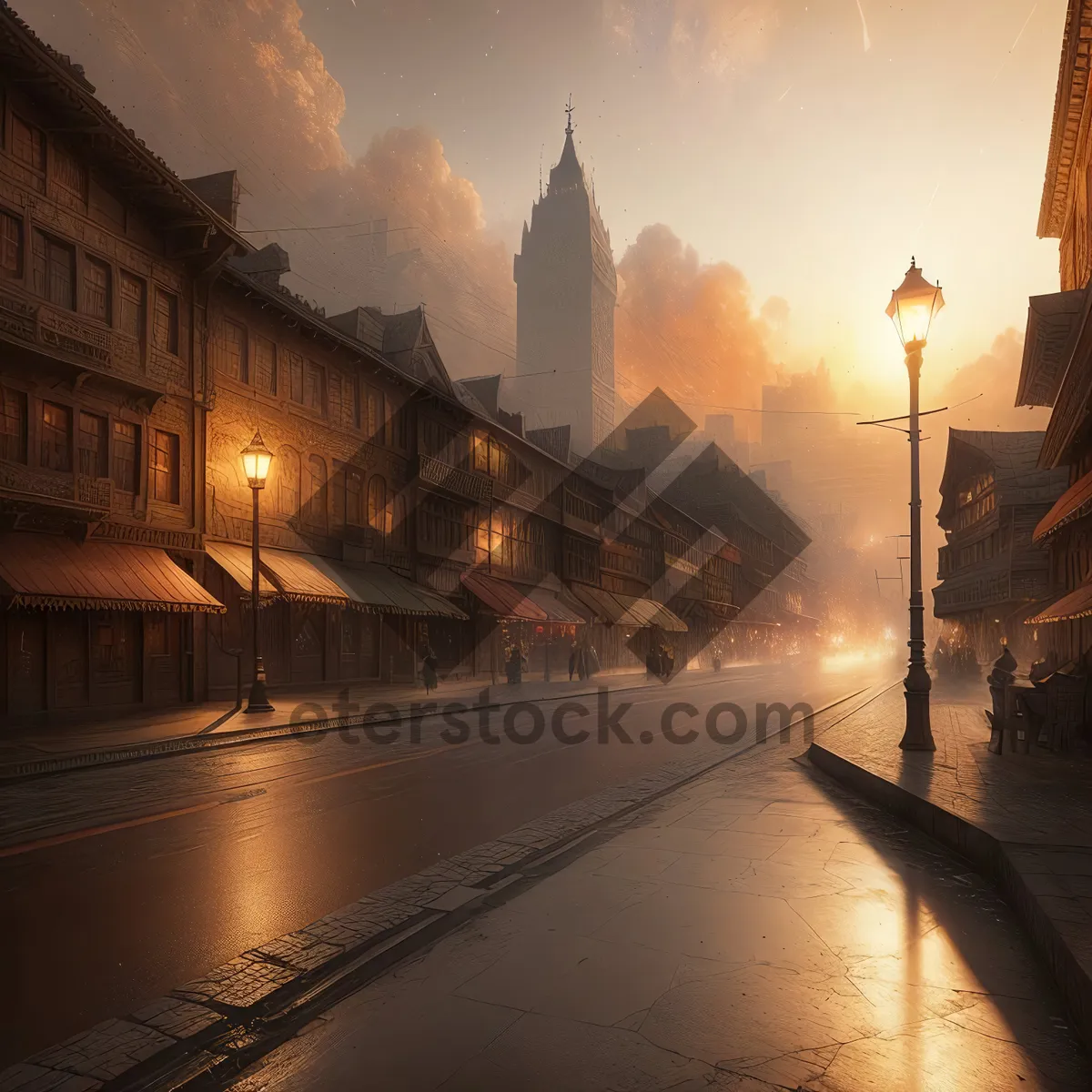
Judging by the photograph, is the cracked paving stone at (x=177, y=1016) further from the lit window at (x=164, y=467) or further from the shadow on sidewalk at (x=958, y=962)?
the lit window at (x=164, y=467)

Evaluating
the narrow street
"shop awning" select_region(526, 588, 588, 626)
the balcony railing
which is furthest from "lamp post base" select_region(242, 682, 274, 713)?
"shop awning" select_region(526, 588, 588, 626)

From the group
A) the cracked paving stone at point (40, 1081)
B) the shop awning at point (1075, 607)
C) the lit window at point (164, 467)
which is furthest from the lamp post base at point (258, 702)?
the cracked paving stone at point (40, 1081)

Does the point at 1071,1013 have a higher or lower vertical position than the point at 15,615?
lower

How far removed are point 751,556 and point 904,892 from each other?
91.8 meters

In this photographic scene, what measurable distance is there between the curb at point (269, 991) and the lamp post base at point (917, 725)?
303 inches

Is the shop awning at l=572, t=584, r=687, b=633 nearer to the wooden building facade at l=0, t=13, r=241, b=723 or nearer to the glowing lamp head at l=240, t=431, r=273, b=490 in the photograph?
the wooden building facade at l=0, t=13, r=241, b=723

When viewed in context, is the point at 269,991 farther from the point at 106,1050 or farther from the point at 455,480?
the point at 455,480

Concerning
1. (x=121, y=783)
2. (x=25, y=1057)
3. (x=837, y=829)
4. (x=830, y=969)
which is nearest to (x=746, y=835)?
(x=837, y=829)

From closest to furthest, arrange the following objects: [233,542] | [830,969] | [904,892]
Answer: [830,969], [904,892], [233,542]

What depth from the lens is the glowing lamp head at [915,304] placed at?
42.1ft

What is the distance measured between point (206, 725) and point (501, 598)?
19.6m

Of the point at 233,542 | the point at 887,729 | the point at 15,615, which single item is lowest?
the point at 887,729

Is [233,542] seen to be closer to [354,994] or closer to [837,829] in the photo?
[837,829]

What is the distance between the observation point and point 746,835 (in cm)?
779
